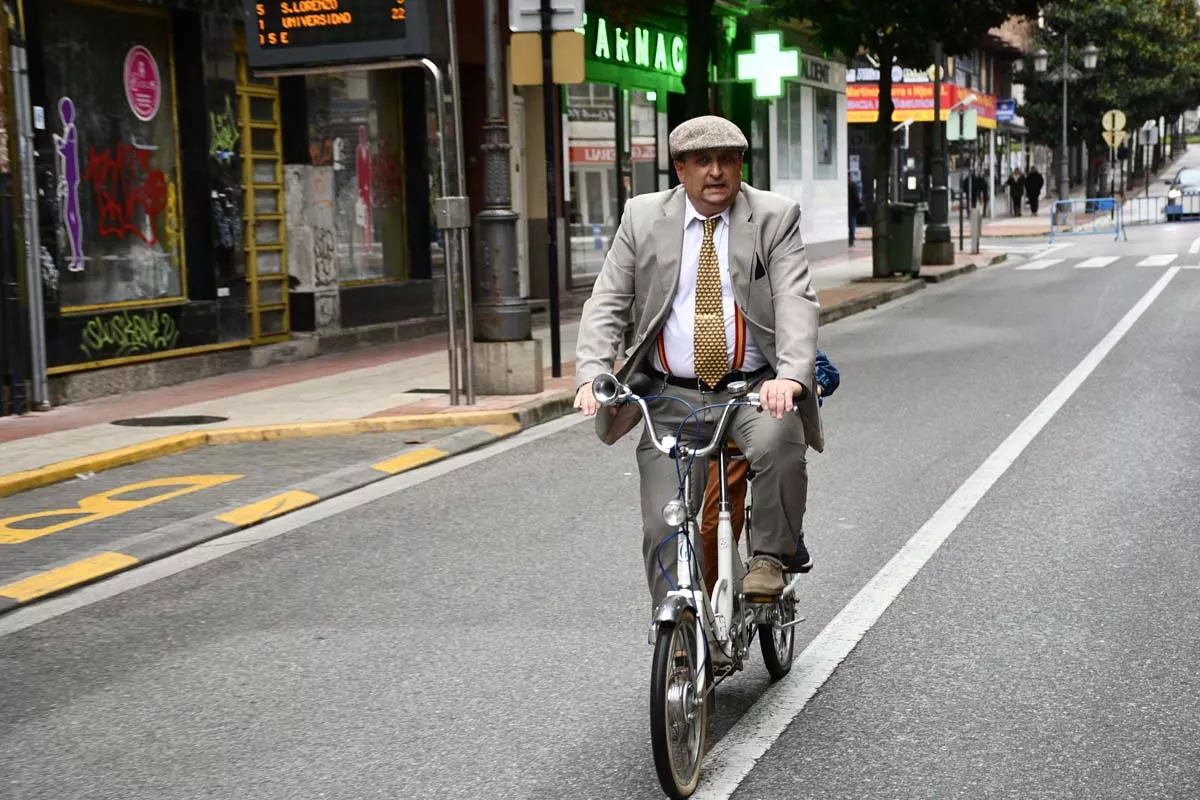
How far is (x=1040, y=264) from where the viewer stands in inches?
1216

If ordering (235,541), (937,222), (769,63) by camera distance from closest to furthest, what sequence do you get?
(235,541) < (769,63) < (937,222)

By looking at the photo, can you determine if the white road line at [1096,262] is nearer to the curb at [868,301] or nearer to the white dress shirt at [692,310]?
the curb at [868,301]

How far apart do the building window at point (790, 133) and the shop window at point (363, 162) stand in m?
14.6

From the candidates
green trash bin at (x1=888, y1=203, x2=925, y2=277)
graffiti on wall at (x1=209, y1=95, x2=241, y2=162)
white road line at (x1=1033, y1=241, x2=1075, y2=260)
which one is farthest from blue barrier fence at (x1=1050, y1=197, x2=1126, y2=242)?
graffiti on wall at (x1=209, y1=95, x2=241, y2=162)

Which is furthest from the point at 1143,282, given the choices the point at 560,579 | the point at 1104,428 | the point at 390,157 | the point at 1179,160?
the point at 1179,160

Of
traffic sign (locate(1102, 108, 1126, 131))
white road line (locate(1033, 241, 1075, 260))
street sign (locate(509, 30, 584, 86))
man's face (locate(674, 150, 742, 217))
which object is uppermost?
traffic sign (locate(1102, 108, 1126, 131))

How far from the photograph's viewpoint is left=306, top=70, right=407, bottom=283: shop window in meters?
17.0

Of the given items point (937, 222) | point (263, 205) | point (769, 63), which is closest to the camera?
point (263, 205)

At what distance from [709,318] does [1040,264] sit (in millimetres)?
27468

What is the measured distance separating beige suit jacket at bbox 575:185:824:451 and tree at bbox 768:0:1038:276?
20.1 meters

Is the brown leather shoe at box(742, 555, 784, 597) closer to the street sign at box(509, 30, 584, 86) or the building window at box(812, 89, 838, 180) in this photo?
the street sign at box(509, 30, 584, 86)

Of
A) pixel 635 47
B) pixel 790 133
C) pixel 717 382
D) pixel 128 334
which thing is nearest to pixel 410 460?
pixel 128 334

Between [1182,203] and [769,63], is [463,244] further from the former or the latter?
[1182,203]

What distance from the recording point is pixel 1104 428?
1060cm
